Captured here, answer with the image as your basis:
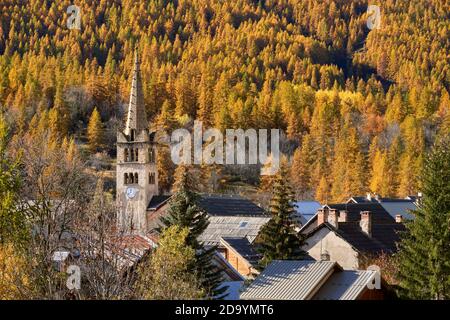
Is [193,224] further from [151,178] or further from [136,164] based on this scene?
[136,164]

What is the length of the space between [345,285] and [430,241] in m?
8.21

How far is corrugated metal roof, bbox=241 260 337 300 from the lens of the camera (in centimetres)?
3303

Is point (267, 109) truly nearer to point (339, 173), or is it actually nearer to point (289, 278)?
point (339, 173)

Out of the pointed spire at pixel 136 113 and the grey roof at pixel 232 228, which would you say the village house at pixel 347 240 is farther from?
the pointed spire at pixel 136 113

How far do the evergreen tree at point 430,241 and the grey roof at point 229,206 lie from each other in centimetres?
3877

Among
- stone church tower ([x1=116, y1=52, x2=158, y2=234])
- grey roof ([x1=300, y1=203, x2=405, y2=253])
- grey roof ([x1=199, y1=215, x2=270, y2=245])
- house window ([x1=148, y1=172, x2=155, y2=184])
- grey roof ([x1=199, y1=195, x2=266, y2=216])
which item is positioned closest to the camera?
grey roof ([x1=300, y1=203, x2=405, y2=253])

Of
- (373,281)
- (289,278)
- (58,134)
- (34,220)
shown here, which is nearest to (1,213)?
(34,220)

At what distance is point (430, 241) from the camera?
40.7m

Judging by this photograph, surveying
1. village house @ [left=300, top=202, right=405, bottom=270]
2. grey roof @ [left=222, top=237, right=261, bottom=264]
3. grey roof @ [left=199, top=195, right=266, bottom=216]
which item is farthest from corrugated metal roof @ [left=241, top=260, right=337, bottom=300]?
grey roof @ [left=199, top=195, right=266, bottom=216]

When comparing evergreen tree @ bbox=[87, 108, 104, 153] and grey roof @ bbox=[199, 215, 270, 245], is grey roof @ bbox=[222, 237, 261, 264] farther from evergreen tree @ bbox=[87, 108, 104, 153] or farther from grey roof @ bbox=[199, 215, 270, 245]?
evergreen tree @ bbox=[87, 108, 104, 153]

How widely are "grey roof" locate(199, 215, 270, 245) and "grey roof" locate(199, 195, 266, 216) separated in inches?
297

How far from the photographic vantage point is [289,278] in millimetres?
34344

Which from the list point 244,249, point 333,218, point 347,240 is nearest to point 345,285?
point 244,249

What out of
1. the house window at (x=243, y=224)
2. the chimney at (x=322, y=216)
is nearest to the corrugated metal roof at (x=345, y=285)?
the chimney at (x=322, y=216)
